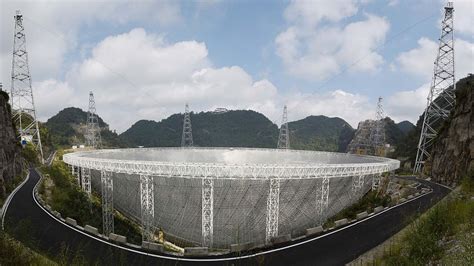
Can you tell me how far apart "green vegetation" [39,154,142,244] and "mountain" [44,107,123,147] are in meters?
52.1

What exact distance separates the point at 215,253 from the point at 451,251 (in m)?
7.78

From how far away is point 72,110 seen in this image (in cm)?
13612

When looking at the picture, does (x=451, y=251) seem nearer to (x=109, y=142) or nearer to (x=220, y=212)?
(x=220, y=212)

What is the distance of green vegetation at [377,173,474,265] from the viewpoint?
721cm

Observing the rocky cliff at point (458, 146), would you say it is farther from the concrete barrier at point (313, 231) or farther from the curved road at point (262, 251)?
the concrete barrier at point (313, 231)

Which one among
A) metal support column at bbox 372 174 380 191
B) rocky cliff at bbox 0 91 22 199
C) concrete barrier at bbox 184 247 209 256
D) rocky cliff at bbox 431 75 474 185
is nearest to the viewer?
concrete barrier at bbox 184 247 209 256

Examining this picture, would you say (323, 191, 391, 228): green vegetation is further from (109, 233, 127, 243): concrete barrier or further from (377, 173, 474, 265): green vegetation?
(109, 233, 127, 243): concrete barrier

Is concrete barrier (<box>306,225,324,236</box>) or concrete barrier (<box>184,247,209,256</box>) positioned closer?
concrete barrier (<box>184,247,209,256</box>)

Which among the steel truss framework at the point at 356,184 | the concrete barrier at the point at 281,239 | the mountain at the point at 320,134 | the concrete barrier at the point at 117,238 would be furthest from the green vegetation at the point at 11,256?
the mountain at the point at 320,134

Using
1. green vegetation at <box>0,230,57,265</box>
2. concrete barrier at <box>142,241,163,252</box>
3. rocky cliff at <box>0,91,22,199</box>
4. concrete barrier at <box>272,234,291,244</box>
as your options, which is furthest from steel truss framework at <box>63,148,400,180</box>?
green vegetation at <box>0,230,57,265</box>

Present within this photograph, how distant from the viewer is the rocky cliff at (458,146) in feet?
89.4

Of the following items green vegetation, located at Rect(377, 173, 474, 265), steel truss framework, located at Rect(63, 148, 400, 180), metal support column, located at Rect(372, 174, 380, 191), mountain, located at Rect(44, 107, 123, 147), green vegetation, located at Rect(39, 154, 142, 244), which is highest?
mountain, located at Rect(44, 107, 123, 147)

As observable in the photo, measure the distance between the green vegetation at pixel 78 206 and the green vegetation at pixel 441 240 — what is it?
20.0m

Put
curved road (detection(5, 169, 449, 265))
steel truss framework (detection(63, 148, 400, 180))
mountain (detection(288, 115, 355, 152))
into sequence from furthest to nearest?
mountain (detection(288, 115, 355, 152)), steel truss framework (detection(63, 148, 400, 180)), curved road (detection(5, 169, 449, 265))
